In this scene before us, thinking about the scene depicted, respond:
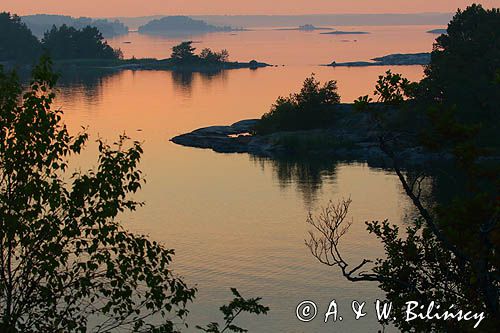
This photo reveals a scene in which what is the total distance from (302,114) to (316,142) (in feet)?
25.1

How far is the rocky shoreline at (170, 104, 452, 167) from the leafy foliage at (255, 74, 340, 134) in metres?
1.23

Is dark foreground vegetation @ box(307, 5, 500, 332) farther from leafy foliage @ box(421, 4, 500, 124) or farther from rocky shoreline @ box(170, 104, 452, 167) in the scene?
leafy foliage @ box(421, 4, 500, 124)

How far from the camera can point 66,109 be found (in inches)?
4528

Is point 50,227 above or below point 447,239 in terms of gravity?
above

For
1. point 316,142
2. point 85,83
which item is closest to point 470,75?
point 316,142

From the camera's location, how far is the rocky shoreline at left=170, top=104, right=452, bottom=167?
3130 inches

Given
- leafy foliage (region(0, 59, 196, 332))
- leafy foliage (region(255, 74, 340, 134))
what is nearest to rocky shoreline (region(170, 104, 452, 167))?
leafy foliage (region(255, 74, 340, 134))

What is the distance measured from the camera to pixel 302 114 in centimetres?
9075

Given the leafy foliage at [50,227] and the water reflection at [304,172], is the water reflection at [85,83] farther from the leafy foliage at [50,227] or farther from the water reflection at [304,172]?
the leafy foliage at [50,227]

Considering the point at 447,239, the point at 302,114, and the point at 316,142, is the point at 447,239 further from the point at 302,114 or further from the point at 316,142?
the point at 302,114

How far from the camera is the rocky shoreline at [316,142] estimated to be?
79.5 m

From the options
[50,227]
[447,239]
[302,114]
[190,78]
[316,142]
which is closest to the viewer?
[50,227]

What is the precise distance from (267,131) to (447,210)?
70.3 m

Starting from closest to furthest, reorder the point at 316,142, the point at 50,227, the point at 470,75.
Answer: the point at 50,227, the point at 470,75, the point at 316,142
